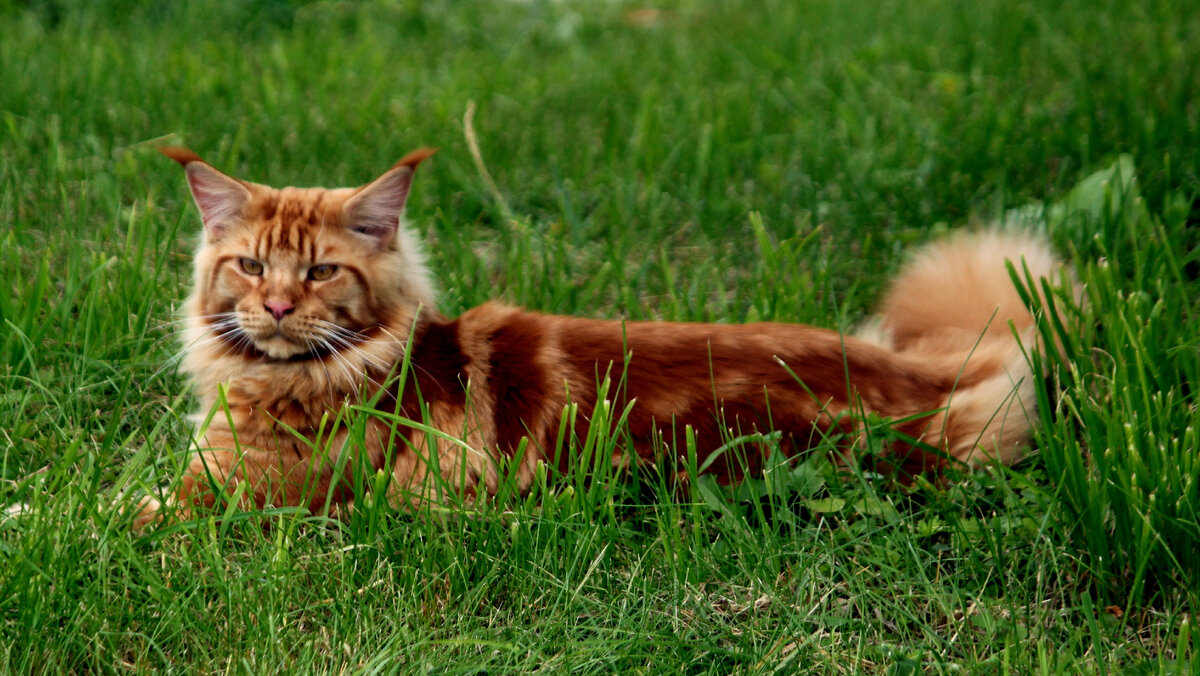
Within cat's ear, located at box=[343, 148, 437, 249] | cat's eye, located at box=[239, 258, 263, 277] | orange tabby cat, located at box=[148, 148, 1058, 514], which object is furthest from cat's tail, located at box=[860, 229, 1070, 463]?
cat's eye, located at box=[239, 258, 263, 277]

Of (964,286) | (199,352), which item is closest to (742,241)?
(964,286)

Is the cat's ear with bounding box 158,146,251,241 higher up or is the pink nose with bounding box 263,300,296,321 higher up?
the cat's ear with bounding box 158,146,251,241

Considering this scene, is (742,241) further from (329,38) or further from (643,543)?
(329,38)

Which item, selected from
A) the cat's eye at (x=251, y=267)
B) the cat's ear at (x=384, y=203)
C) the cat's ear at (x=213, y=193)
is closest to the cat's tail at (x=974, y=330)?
the cat's ear at (x=384, y=203)

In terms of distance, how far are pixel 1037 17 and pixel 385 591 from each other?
4.90 meters

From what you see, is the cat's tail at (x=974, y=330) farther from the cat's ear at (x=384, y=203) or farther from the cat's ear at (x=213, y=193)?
the cat's ear at (x=213, y=193)

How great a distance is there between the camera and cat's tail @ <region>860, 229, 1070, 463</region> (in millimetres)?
2523

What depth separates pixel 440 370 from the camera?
250 centimetres

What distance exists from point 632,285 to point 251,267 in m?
1.30

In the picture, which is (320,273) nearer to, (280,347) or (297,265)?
(297,265)

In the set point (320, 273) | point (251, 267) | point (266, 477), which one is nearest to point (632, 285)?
point (320, 273)

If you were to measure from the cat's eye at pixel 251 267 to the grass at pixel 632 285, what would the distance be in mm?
353

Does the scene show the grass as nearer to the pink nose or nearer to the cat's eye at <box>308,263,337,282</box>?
the pink nose

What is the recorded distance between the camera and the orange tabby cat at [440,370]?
95.3 inches
